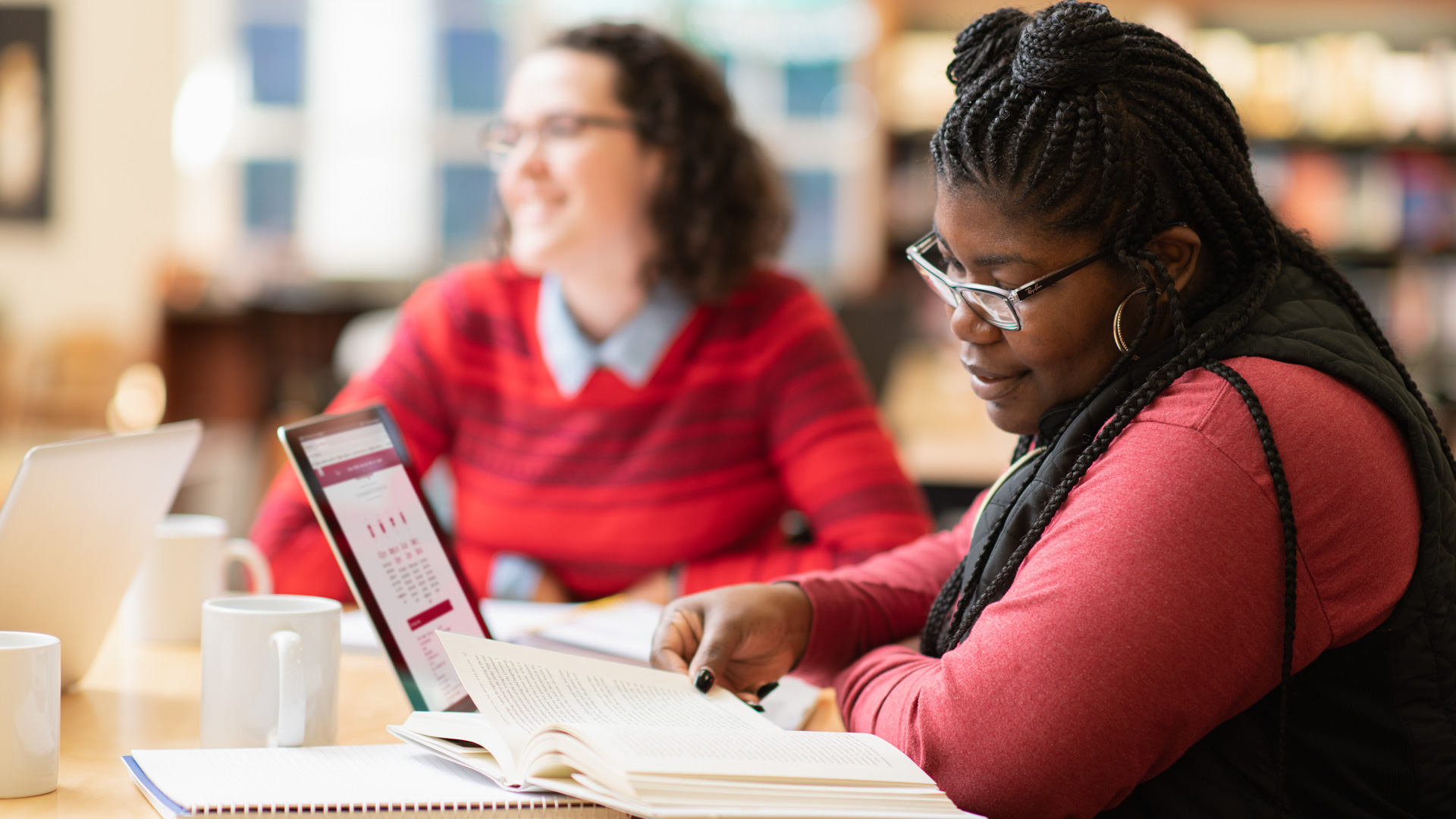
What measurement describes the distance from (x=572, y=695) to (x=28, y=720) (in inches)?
13.1

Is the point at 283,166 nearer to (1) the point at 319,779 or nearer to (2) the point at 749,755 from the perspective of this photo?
(1) the point at 319,779

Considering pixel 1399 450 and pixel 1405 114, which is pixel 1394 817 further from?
pixel 1405 114

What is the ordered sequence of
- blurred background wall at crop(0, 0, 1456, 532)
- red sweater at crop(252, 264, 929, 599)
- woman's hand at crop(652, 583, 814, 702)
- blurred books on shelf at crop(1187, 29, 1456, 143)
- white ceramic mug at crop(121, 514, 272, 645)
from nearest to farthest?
1. woman's hand at crop(652, 583, 814, 702)
2. white ceramic mug at crop(121, 514, 272, 645)
3. red sweater at crop(252, 264, 929, 599)
4. blurred books on shelf at crop(1187, 29, 1456, 143)
5. blurred background wall at crop(0, 0, 1456, 532)

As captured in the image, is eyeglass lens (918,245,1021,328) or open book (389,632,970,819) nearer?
open book (389,632,970,819)

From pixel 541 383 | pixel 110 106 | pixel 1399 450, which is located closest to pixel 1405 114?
pixel 541 383

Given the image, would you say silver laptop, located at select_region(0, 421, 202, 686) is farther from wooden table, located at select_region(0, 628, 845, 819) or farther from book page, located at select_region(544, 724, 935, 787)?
book page, located at select_region(544, 724, 935, 787)

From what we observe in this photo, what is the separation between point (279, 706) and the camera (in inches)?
33.9

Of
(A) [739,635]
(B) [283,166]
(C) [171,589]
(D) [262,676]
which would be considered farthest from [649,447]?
(B) [283,166]

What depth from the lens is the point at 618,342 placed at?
5.68 ft

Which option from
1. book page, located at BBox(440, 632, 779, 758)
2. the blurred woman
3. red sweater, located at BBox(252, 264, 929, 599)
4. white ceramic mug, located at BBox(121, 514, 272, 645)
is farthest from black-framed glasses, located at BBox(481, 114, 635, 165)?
book page, located at BBox(440, 632, 779, 758)

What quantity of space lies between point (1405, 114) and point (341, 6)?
15.7ft

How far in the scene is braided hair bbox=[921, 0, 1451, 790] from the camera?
2.69 feet

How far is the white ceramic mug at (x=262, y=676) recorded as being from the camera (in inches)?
33.9

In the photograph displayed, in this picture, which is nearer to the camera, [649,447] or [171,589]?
[171,589]
